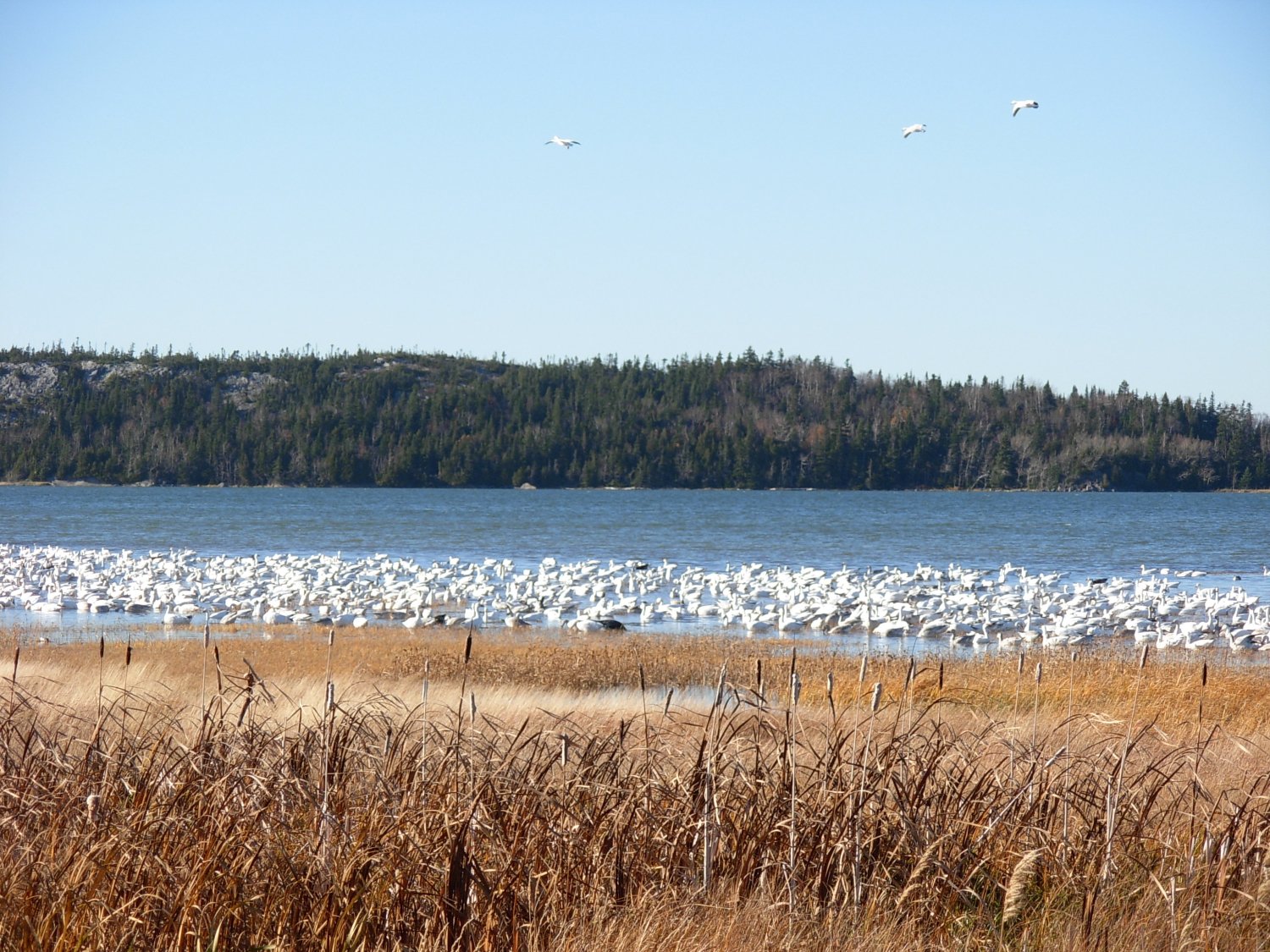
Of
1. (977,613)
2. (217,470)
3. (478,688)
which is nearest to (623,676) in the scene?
(478,688)

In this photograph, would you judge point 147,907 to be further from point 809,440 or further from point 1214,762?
point 809,440

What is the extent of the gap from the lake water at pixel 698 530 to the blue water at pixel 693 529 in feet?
0.51

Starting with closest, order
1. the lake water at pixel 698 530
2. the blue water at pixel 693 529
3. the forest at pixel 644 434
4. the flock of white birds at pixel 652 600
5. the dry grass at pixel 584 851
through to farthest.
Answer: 1. the dry grass at pixel 584 851
2. the flock of white birds at pixel 652 600
3. the lake water at pixel 698 530
4. the blue water at pixel 693 529
5. the forest at pixel 644 434

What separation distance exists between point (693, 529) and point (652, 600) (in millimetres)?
38101

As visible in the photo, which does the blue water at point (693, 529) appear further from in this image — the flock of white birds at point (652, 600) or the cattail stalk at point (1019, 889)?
the cattail stalk at point (1019, 889)

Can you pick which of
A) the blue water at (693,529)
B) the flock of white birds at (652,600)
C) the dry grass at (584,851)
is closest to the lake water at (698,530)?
the blue water at (693,529)

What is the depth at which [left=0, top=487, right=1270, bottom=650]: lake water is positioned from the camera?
1844 inches

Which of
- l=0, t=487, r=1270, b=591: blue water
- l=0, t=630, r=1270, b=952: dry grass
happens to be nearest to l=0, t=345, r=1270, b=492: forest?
l=0, t=487, r=1270, b=591: blue water

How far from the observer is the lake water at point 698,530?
4684 centimetres

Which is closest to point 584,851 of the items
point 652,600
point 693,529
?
point 652,600

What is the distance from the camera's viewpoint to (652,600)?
2894 centimetres

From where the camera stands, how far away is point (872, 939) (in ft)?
14.0

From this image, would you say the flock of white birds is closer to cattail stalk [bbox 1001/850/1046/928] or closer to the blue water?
the blue water

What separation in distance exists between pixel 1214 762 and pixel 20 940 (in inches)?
332
